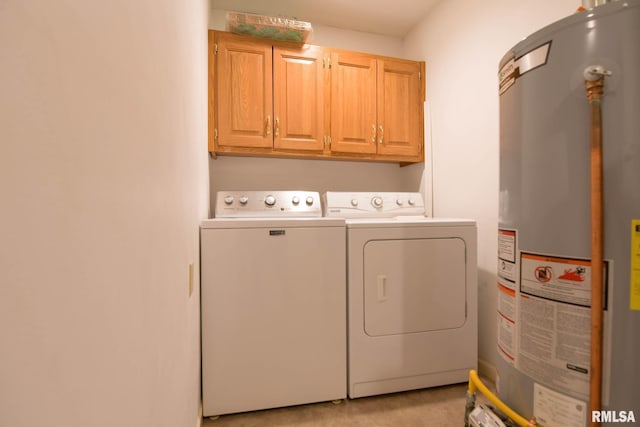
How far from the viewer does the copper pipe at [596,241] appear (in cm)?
68

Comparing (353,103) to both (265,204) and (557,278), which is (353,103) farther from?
(557,278)

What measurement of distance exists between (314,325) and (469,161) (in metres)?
1.58

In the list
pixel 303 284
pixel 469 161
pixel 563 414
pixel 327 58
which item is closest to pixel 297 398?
pixel 303 284

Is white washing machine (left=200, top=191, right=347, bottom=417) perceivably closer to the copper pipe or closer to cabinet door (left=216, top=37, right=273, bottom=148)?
cabinet door (left=216, top=37, right=273, bottom=148)

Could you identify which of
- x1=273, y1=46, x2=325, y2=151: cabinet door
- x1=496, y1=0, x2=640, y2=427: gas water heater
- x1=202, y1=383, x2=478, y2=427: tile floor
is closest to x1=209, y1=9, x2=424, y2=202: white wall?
x1=273, y1=46, x2=325, y2=151: cabinet door

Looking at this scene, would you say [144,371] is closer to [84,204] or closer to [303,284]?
[84,204]

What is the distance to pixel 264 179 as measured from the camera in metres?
2.52

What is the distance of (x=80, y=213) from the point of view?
0.29 metres

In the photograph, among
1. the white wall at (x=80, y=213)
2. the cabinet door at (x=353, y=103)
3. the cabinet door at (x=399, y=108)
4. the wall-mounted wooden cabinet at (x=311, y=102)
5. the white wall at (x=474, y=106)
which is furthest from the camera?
the cabinet door at (x=399, y=108)

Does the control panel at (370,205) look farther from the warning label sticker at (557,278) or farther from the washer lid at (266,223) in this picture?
the warning label sticker at (557,278)

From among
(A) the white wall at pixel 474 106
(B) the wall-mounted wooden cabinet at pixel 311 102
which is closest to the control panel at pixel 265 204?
(B) the wall-mounted wooden cabinet at pixel 311 102

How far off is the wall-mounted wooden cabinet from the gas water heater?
153 cm

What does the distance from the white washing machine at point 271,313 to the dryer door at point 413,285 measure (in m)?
0.19

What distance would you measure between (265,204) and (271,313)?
31.7 inches
